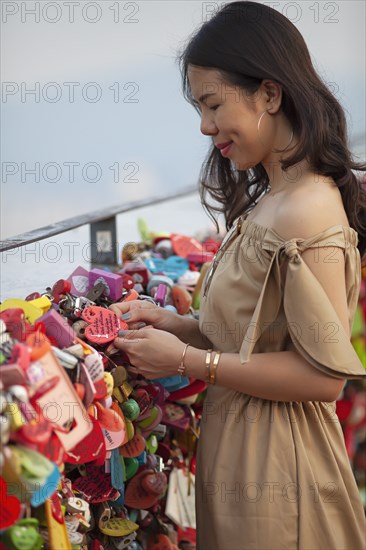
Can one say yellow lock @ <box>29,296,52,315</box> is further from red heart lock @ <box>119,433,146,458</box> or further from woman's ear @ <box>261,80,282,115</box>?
woman's ear @ <box>261,80,282,115</box>

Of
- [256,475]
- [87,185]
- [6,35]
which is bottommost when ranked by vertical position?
[256,475]

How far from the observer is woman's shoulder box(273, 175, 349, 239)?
1.44 meters

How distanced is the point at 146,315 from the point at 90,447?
1.48 ft

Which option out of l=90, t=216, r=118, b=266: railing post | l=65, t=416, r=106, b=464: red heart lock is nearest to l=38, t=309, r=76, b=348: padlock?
l=65, t=416, r=106, b=464: red heart lock

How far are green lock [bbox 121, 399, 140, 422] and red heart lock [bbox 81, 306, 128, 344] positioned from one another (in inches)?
6.0

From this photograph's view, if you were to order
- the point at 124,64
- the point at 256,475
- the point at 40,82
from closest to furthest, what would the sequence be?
the point at 256,475
the point at 40,82
the point at 124,64

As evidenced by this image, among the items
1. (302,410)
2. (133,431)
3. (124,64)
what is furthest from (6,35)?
(302,410)

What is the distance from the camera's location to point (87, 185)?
308cm

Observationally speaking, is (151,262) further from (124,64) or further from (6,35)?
(124,64)

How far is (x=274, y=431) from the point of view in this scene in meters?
1.53

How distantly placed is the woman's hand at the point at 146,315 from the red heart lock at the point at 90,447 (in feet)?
1.22

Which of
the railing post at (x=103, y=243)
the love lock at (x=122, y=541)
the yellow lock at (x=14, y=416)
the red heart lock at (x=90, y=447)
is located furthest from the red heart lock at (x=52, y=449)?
the railing post at (x=103, y=243)

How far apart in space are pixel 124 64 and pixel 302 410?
2176 millimetres

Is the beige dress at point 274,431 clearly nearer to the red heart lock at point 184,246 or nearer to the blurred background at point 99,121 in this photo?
the blurred background at point 99,121
